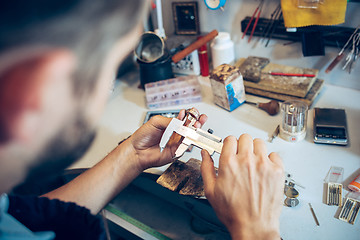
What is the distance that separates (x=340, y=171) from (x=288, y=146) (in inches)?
7.3

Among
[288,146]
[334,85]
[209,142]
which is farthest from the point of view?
[334,85]

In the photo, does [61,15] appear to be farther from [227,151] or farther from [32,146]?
[227,151]

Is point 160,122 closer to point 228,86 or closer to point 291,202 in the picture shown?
point 228,86

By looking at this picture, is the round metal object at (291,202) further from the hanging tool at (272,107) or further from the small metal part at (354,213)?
the hanging tool at (272,107)

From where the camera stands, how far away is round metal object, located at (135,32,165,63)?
4.59 ft

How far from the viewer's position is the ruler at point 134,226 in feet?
2.99

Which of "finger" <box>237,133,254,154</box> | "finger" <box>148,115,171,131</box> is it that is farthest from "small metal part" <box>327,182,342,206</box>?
"finger" <box>148,115,171,131</box>

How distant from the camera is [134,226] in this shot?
964 mm

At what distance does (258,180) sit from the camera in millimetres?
688

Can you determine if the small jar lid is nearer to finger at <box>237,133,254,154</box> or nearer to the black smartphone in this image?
the black smartphone

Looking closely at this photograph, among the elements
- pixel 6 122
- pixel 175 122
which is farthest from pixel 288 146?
pixel 6 122

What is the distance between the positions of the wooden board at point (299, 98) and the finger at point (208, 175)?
579 millimetres

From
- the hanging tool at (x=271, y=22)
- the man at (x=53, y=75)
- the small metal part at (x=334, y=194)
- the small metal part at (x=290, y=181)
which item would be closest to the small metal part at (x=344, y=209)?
the small metal part at (x=334, y=194)

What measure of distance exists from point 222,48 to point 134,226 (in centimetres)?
90
